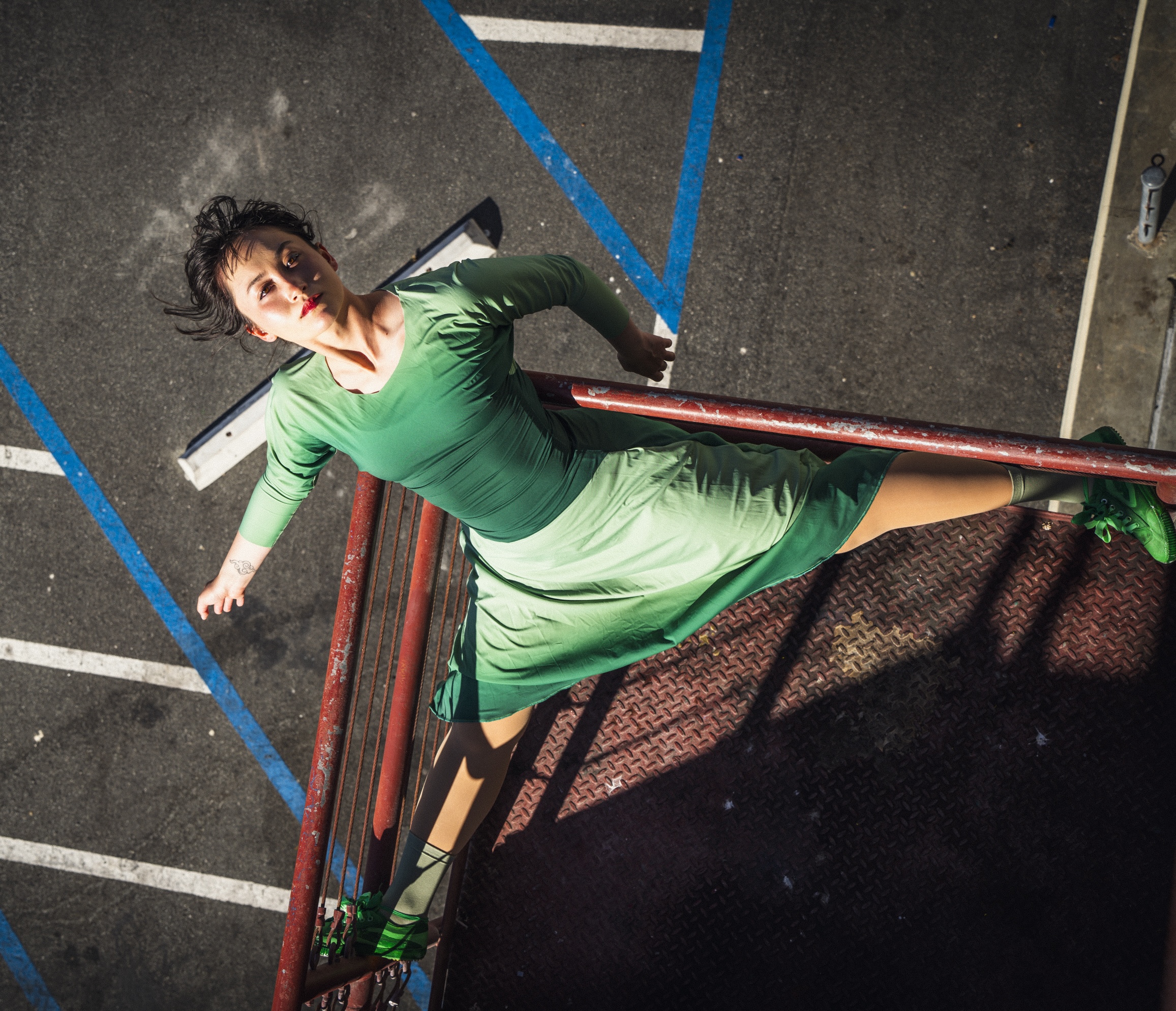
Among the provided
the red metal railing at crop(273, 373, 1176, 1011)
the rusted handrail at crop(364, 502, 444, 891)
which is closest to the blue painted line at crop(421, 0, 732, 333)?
the red metal railing at crop(273, 373, 1176, 1011)

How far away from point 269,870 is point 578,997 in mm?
2498

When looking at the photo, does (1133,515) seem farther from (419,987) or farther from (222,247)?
(419,987)

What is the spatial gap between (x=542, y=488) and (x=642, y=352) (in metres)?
0.65

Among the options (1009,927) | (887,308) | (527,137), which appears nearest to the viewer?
(1009,927)

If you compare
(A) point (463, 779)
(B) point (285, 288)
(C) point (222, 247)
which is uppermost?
(C) point (222, 247)

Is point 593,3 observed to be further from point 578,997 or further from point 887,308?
point 578,997

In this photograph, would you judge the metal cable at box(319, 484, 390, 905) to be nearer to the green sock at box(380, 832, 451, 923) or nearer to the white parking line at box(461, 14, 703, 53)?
the green sock at box(380, 832, 451, 923)

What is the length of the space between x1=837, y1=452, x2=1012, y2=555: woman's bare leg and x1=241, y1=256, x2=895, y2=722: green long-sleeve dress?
8 cm

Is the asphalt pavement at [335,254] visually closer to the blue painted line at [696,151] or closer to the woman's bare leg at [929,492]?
the blue painted line at [696,151]

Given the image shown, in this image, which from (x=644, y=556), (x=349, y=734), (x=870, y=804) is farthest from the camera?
(x=349, y=734)

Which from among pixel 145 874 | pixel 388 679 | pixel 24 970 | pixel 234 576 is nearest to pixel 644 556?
pixel 388 679

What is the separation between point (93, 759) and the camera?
4566 mm

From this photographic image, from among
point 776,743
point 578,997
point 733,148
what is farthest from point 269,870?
point 733,148

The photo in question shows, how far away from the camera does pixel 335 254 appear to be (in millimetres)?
4586
